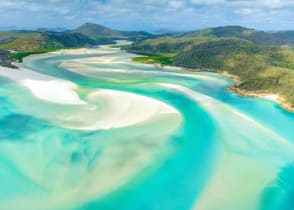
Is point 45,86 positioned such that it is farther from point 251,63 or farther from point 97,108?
point 251,63

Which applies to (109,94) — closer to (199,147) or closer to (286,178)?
(199,147)

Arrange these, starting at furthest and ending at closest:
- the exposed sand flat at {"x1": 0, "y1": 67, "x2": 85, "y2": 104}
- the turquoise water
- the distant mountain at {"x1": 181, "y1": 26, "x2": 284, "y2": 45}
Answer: the distant mountain at {"x1": 181, "y1": 26, "x2": 284, "y2": 45}
the exposed sand flat at {"x1": 0, "y1": 67, "x2": 85, "y2": 104}
the turquoise water

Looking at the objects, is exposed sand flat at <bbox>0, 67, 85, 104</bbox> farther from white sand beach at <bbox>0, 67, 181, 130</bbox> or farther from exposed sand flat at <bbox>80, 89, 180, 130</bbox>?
exposed sand flat at <bbox>80, 89, 180, 130</bbox>

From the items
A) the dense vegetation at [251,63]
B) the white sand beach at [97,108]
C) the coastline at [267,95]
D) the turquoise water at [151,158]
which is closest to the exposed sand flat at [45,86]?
the white sand beach at [97,108]

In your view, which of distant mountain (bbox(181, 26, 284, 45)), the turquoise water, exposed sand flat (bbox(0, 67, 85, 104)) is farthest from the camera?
distant mountain (bbox(181, 26, 284, 45))

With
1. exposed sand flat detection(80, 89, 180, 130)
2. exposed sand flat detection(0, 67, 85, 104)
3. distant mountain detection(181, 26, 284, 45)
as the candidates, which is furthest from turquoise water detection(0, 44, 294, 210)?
distant mountain detection(181, 26, 284, 45)

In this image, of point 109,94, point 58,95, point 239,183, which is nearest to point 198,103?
point 109,94
